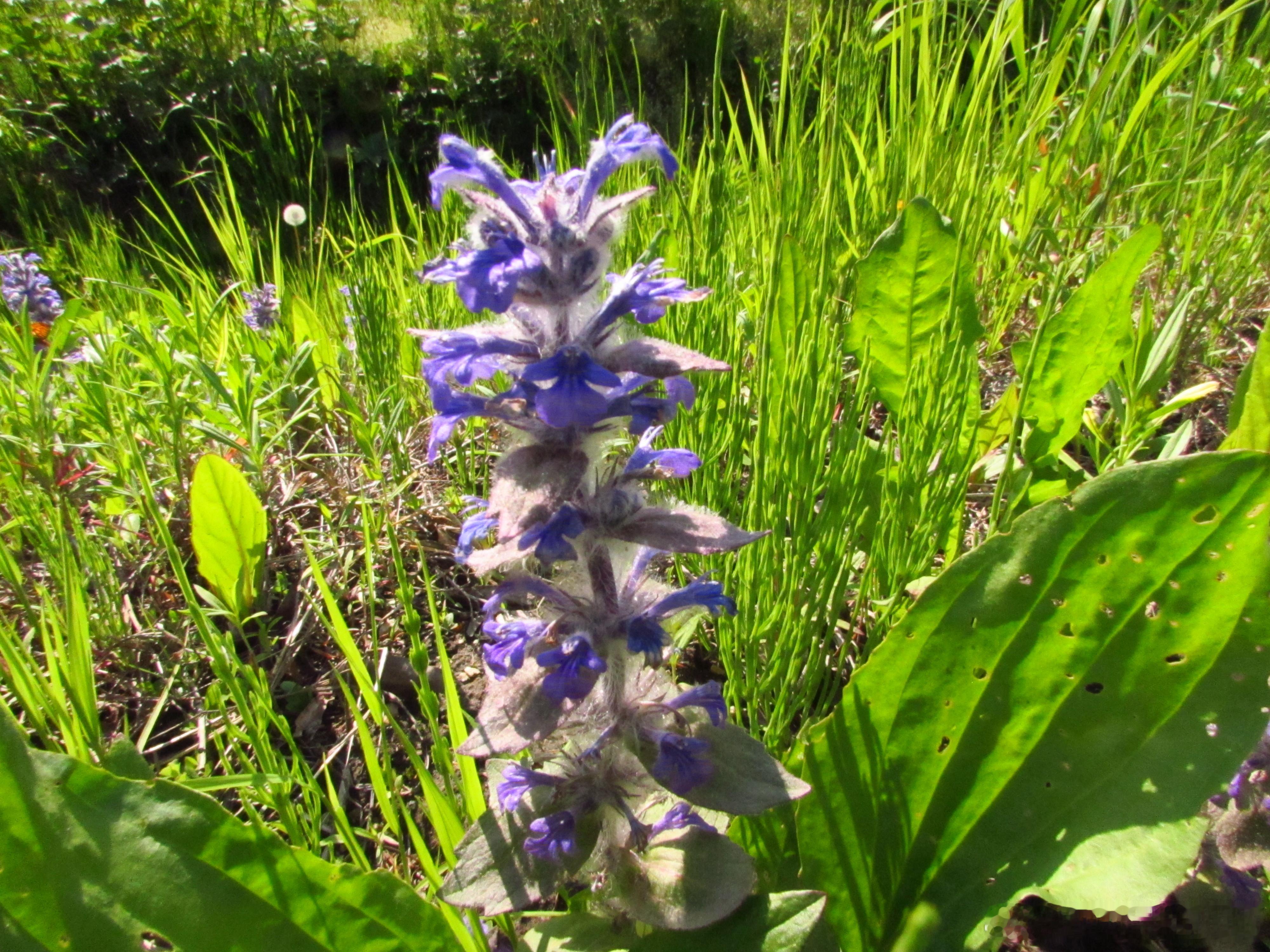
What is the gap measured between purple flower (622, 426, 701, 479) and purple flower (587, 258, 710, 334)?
186mm

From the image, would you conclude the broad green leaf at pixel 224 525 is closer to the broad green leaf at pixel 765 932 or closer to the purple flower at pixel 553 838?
the purple flower at pixel 553 838

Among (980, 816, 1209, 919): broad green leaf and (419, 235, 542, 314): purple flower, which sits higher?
(419, 235, 542, 314): purple flower

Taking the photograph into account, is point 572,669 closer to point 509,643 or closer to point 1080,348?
point 509,643

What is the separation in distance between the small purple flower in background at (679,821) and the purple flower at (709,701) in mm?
180

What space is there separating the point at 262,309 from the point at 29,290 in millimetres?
1792

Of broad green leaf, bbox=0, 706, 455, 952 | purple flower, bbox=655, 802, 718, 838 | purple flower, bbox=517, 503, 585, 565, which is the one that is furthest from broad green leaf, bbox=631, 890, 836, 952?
purple flower, bbox=517, 503, 585, 565

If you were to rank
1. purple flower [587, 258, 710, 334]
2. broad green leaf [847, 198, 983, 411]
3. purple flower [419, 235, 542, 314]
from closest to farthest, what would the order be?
purple flower [419, 235, 542, 314] < purple flower [587, 258, 710, 334] < broad green leaf [847, 198, 983, 411]

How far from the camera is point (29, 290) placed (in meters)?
4.52

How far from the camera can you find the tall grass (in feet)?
5.43

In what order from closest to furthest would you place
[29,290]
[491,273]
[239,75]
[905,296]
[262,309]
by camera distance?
[491,273], [905,296], [262,309], [29,290], [239,75]

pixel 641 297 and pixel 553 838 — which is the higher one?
pixel 641 297

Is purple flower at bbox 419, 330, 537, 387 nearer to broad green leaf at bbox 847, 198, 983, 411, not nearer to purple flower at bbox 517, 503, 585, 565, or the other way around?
purple flower at bbox 517, 503, 585, 565

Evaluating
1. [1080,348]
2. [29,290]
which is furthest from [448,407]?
[29,290]

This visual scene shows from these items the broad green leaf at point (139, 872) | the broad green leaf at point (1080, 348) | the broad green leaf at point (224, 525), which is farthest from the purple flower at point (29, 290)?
the broad green leaf at point (1080, 348)
